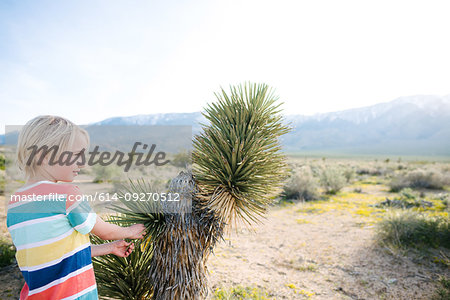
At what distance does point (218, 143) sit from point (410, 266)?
17.9ft

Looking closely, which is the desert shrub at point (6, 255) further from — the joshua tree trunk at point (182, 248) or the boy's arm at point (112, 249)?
the boy's arm at point (112, 249)

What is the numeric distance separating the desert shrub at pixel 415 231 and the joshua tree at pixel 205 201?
530 cm

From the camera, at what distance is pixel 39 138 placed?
57.9 inches

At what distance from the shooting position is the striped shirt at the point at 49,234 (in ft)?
4.59

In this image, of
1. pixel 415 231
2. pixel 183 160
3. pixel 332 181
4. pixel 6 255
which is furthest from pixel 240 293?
pixel 332 181

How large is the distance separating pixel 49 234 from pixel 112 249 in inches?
28.6

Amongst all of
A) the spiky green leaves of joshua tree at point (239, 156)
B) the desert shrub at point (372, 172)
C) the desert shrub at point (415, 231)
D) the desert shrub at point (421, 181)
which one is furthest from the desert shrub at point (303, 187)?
the desert shrub at point (372, 172)

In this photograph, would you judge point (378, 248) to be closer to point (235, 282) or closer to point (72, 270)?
point (235, 282)

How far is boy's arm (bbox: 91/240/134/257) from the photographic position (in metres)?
1.94

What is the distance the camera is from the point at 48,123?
1.50 meters

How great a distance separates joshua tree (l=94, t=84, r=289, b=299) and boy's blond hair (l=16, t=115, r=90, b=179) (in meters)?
1.10

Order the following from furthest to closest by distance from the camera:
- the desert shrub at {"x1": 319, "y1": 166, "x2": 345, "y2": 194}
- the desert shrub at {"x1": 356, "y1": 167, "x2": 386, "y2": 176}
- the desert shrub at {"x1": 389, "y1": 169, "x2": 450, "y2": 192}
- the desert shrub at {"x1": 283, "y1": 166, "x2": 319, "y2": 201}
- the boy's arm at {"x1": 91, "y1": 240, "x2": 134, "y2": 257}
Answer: the desert shrub at {"x1": 356, "y1": 167, "x2": 386, "y2": 176} → the desert shrub at {"x1": 389, "y1": 169, "x2": 450, "y2": 192} → the desert shrub at {"x1": 319, "y1": 166, "x2": 345, "y2": 194} → the desert shrub at {"x1": 283, "y1": 166, "x2": 319, "y2": 201} → the boy's arm at {"x1": 91, "y1": 240, "x2": 134, "y2": 257}

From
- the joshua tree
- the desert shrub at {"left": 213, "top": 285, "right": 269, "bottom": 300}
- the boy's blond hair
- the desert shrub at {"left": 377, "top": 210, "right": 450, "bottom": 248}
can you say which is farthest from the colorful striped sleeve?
the desert shrub at {"left": 377, "top": 210, "right": 450, "bottom": 248}

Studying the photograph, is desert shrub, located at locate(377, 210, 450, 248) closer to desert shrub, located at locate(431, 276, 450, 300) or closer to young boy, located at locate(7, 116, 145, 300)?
desert shrub, located at locate(431, 276, 450, 300)
